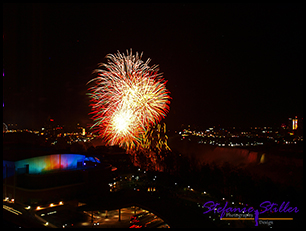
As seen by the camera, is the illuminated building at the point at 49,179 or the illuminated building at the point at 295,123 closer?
the illuminated building at the point at 49,179

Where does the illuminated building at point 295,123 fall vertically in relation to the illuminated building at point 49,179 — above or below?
above

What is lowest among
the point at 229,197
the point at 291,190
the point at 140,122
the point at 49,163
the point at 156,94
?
the point at 229,197

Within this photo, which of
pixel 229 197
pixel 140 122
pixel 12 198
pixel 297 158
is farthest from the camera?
pixel 297 158

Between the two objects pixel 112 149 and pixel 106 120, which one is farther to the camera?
pixel 112 149

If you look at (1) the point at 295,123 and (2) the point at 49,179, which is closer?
(2) the point at 49,179

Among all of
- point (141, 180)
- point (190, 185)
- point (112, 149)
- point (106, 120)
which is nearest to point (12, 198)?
point (106, 120)

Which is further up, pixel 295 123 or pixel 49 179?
pixel 295 123

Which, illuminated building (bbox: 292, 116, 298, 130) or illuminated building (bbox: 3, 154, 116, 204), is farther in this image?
illuminated building (bbox: 292, 116, 298, 130)

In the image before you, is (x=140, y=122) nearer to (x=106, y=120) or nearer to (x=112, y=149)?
(x=106, y=120)

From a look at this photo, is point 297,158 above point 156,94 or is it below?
below

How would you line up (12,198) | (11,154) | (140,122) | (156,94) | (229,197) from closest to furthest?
(12,198) → (11,154) → (229,197) → (156,94) → (140,122)

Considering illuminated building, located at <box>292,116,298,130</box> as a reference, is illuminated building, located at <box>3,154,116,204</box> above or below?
below
